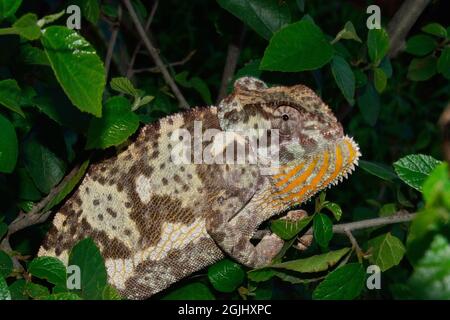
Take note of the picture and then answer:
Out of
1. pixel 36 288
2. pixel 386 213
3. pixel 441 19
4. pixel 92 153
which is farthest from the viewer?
pixel 441 19

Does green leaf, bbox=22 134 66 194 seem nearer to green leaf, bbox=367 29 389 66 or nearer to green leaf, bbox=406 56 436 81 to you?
green leaf, bbox=367 29 389 66

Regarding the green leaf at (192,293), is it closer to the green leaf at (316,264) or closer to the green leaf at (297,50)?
the green leaf at (316,264)

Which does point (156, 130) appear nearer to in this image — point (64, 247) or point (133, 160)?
point (133, 160)

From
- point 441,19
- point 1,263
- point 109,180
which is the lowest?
point 1,263

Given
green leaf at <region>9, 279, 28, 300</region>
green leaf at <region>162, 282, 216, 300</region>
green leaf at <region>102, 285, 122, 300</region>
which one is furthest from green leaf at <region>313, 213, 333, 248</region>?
green leaf at <region>9, 279, 28, 300</region>

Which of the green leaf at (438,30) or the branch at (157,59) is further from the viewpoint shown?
the branch at (157,59)

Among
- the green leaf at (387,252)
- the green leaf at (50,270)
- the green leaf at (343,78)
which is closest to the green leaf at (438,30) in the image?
the green leaf at (343,78)

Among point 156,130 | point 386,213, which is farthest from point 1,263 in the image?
point 386,213
